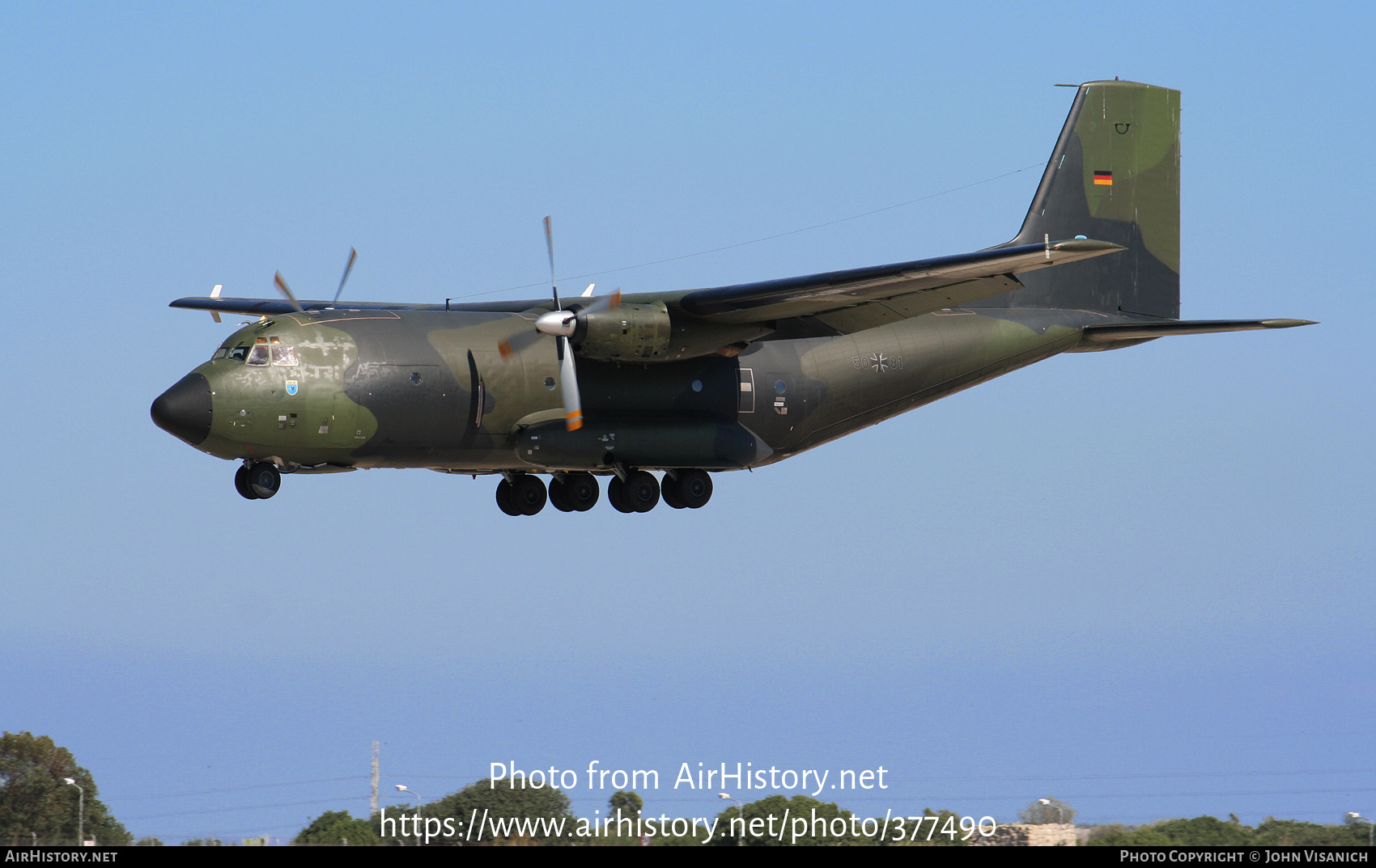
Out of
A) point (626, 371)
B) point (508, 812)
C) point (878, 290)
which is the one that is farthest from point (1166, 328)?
point (508, 812)

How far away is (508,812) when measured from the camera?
28812 millimetres

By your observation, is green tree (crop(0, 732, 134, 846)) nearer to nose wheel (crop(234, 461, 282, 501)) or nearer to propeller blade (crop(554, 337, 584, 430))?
nose wheel (crop(234, 461, 282, 501))

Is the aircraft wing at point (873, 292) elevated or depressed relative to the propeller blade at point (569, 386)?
elevated

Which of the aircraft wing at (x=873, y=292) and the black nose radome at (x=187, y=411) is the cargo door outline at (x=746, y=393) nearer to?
the aircraft wing at (x=873, y=292)

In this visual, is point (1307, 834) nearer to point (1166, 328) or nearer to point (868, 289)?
point (1166, 328)

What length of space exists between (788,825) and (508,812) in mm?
5160

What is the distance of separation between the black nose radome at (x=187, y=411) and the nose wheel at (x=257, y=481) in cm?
100

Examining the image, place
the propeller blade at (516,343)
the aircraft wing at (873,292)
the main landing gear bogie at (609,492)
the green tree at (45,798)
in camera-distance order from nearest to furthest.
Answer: the aircraft wing at (873,292), the propeller blade at (516,343), the main landing gear bogie at (609,492), the green tree at (45,798)

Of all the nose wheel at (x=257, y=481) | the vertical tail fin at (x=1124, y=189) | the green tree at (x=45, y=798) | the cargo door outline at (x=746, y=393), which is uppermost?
the vertical tail fin at (x=1124, y=189)

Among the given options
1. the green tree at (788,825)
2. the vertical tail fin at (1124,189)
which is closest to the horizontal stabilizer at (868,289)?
the vertical tail fin at (1124,189)

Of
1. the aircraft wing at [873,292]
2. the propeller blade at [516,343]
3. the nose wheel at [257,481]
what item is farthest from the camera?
the propeller blade at [516,343]

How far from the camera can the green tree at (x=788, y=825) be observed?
26562 mm

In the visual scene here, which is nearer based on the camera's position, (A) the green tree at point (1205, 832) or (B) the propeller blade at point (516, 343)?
(B) the propeller blade at point (516, 343)
